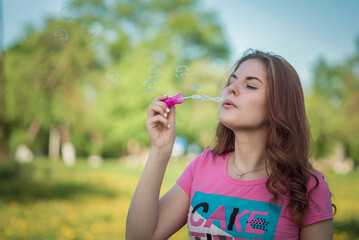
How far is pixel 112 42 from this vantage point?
21.4 metres

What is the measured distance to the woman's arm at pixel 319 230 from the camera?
134cm

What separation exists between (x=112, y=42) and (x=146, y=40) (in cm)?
262

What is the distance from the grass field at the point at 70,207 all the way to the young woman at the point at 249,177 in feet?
5.64

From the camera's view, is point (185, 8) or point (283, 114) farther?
point (185, 8)

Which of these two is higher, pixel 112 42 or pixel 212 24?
pixel 212 24

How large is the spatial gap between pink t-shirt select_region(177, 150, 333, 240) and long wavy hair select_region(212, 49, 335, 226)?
0.06 m

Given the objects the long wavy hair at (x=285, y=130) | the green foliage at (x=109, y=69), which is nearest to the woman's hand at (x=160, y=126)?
the long wavy hair at (x=285, y=130)

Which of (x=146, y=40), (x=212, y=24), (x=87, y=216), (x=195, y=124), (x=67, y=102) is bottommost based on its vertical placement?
(x=87, y=216)

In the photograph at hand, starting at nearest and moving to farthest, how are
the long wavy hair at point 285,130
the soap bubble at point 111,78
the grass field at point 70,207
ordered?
the long wavy hair at point 285,130, the soap bubble at point 111,78, the grass field at point 70,207

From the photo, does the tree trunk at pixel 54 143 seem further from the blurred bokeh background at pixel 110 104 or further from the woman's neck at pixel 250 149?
the woman's neck at pixel 250 149

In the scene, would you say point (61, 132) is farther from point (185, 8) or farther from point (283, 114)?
point (283, 114)

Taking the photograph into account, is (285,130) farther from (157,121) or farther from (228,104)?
(157,121)

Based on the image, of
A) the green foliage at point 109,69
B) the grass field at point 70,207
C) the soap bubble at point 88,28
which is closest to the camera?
the soap bubble at point 88,28

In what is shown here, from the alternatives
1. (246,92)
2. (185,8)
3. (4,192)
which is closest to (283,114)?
(246,92)
